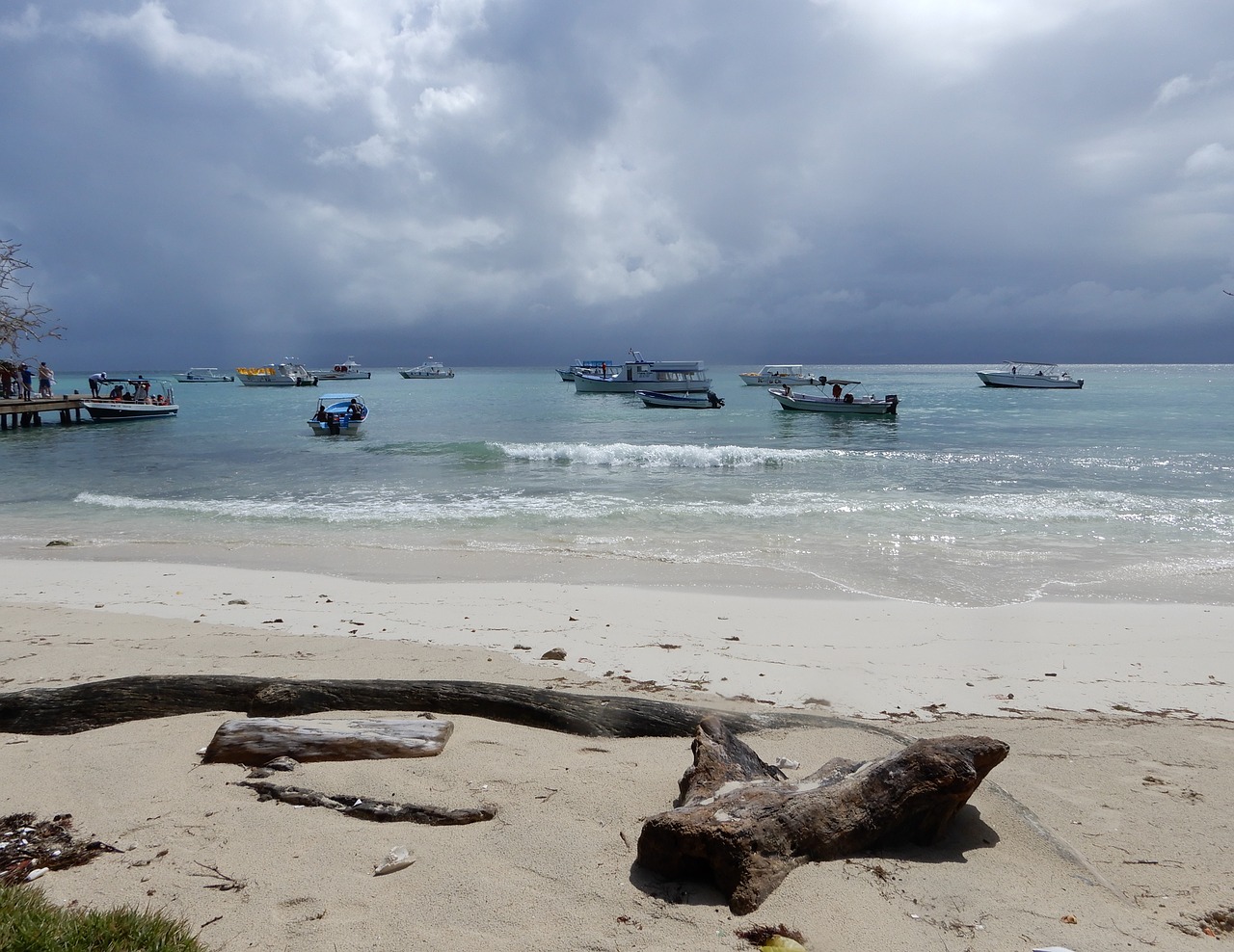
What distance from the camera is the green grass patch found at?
247 cm

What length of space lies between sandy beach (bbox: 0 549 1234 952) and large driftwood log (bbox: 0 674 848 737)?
14 centimetres

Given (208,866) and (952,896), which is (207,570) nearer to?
(208,866)

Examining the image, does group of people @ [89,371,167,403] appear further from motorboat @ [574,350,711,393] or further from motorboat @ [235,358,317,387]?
motorboat @ [235,358,317,387]

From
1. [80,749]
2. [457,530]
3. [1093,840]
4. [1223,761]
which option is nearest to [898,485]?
[457,530]

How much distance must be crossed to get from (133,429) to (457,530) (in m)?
38.4

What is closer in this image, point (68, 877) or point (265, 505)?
point (68, 877)

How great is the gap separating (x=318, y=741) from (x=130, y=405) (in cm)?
5386

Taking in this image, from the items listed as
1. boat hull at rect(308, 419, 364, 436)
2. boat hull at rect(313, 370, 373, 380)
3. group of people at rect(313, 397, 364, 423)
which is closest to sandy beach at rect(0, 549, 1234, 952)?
boat hull at rect(308, 419, 364, 436)

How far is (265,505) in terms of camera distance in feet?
57.7

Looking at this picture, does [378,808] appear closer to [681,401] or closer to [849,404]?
[849,404]

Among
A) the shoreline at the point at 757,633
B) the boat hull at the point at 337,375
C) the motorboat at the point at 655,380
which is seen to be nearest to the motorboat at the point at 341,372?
the boat hull at the point at 337,375

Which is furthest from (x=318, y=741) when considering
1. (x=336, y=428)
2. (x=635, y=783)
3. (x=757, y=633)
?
(x=336, y=428)

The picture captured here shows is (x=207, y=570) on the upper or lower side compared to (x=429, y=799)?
lower

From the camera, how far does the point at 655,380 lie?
6981 cm
